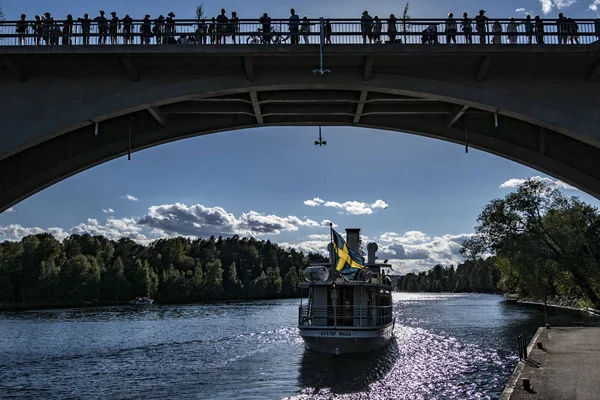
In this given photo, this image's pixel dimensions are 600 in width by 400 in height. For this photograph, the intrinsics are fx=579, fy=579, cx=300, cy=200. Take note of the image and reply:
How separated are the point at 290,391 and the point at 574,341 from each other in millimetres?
12176

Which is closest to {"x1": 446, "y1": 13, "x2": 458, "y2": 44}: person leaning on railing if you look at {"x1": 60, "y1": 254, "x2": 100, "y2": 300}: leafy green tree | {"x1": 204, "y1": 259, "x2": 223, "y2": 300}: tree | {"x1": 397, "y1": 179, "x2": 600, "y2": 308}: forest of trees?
{"x1": 397, "y1": 179, "x2": 600, "y2": 308}: forest of trees

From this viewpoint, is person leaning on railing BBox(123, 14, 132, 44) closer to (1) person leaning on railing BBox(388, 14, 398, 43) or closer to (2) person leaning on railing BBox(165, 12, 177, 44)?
(2) person leaning on railing BBox(165, 12, 177, 44)

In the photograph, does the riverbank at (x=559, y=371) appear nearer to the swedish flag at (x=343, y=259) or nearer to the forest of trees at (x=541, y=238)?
the swedish flag at (x=343, y=259)

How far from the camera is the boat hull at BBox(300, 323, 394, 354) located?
31750 mm

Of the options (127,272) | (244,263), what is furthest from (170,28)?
(244,263)

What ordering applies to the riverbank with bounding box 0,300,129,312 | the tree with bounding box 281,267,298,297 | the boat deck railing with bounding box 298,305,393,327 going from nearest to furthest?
the boat deck railing with bounding box 298,305,393,327 → the riverbank with bounding box 0,300,129,312 → the tree with bounding box 281,267,298,297

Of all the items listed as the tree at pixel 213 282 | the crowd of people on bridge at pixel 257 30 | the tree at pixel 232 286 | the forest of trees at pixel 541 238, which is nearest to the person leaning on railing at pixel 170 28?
the crowd of people on bridge at pixel 257 30

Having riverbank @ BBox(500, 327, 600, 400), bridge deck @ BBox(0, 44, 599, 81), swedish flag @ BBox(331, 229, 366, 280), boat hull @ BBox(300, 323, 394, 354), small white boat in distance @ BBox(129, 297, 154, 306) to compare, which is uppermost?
bridge deck @ BBox(0, 44, 599, 81)

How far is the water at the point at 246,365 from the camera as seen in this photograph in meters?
23.1

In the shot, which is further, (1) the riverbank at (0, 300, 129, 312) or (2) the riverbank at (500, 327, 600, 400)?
(1) the riverbank at (0, 300, 129, 312)

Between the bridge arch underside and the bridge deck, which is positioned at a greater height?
the bridge deck

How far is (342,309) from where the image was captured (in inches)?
1352

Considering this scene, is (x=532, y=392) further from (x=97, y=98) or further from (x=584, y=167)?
(x=97, y=98)

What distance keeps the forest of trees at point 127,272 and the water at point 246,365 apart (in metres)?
52.9
